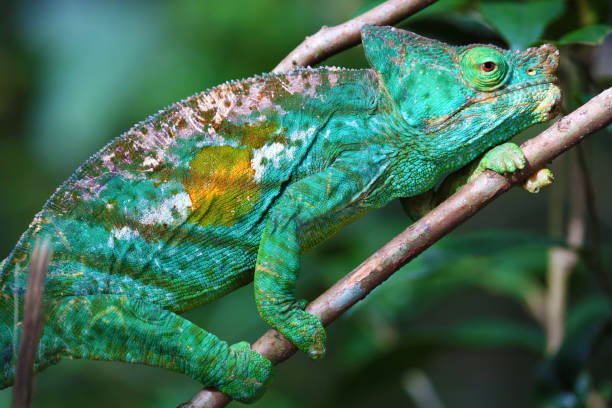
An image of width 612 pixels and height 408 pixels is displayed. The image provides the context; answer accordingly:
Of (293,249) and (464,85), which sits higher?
(464,85)

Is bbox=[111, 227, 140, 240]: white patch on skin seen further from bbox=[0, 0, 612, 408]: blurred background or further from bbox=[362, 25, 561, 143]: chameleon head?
bbox=[0, 0, 612, 408]: blurred background

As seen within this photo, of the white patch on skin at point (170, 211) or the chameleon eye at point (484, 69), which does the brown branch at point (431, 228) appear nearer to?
the chameleon eye at point (484, 69)

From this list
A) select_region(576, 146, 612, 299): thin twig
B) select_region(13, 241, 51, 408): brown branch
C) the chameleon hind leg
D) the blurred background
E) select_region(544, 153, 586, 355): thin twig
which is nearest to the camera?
select_region(13, 241, 51, 408): brown branch

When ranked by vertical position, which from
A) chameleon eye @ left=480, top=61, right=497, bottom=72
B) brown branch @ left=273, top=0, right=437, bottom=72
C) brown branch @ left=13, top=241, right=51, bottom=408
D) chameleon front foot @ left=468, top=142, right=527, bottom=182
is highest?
brown branch @ left=273, top=0, right=437, bottom=72

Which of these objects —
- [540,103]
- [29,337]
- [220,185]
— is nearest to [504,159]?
[540,103]

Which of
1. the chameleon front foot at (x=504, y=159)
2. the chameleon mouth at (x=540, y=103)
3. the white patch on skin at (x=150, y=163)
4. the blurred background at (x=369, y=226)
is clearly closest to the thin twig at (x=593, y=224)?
the blurred background at (x=369, y=226)

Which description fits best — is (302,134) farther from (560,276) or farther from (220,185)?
(560,276)

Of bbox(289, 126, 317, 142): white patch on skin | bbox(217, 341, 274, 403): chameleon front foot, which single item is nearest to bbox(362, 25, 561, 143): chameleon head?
bbox(289, 126, 317, 142): white patch on skin
